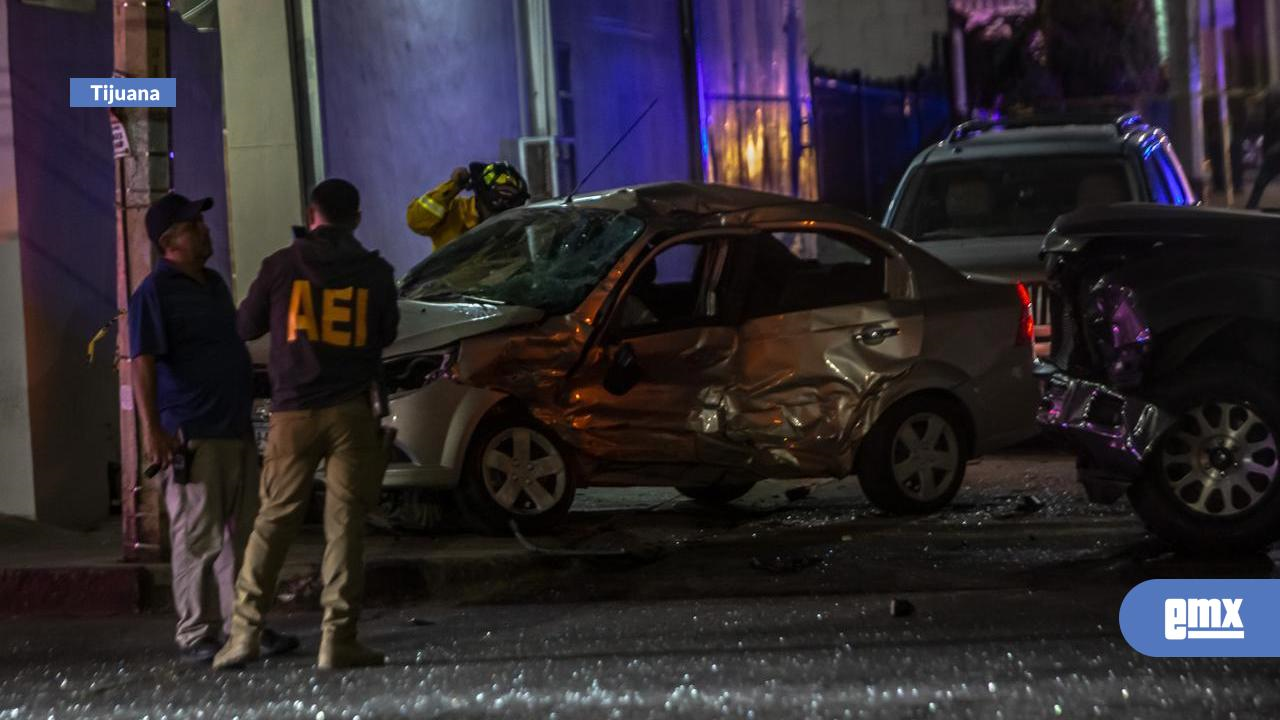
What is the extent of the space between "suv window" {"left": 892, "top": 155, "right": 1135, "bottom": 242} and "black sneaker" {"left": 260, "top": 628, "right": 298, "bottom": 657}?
263 inches

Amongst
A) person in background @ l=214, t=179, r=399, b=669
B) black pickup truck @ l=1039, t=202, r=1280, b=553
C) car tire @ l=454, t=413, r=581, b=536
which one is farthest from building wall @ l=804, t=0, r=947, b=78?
person in background @ l=214, t=179, r=399, b=669

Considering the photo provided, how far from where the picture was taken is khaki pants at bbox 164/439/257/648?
23.1 ft

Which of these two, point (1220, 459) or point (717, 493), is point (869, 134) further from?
point (1220, 459)

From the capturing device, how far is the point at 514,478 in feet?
30.0

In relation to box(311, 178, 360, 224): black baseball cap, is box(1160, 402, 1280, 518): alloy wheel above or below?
below

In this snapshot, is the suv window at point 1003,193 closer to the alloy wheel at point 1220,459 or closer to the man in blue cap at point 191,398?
the alloy wheel at point 1220,459

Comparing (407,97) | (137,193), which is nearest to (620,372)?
(137,193)

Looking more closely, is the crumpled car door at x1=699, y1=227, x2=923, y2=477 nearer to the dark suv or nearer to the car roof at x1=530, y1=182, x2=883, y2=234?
the car roof at x1=530, y1=182, x2=883, y2=234

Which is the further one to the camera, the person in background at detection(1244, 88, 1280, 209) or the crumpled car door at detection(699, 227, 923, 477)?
the person in background at detection(1244, 88, 1280, 209)

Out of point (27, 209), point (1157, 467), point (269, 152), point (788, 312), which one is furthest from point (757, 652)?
point (269, 152)

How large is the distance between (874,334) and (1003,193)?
Answer: 3.65 meters

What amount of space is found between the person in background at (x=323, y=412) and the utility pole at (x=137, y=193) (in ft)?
6.56

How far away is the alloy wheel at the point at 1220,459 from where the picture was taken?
26.7 ft

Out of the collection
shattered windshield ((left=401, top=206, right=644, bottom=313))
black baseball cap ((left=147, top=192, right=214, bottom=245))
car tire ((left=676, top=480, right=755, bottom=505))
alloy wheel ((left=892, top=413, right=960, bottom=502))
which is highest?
black baseball cap ((left=147, top=192, right=214, bottom=245))
